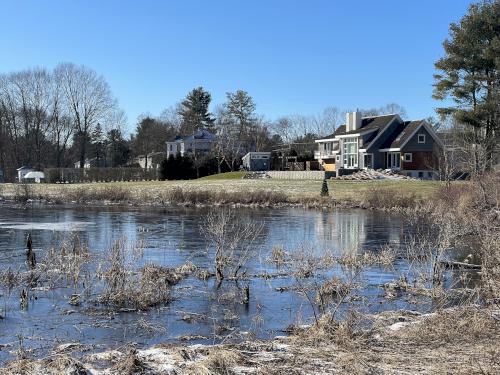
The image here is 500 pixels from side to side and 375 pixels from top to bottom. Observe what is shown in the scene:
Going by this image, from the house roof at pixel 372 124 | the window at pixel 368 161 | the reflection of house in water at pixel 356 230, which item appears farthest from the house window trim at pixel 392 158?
A: the reflection of house in water at pixel 356 230

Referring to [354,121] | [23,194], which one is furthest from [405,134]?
[23,194]

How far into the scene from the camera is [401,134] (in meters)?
65.8

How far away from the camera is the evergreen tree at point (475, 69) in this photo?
44.9 metres

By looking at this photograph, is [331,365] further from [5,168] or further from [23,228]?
[5,168]

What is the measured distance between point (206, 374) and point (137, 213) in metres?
31.9

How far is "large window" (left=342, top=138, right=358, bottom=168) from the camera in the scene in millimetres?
68812

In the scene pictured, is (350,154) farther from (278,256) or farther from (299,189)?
(278,256)

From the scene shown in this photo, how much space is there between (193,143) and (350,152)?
3166 centimetres

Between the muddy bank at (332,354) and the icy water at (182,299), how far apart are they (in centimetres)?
98

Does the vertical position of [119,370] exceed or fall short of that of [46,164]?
it falls short

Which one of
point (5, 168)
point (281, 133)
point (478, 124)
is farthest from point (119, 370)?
point (281, 133)

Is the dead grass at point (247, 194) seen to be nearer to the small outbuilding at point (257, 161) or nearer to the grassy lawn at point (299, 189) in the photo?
the grassy lawn at point (299, 189)

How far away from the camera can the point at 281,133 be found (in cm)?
11888

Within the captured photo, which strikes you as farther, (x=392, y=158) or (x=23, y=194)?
(x=392, y=158)
